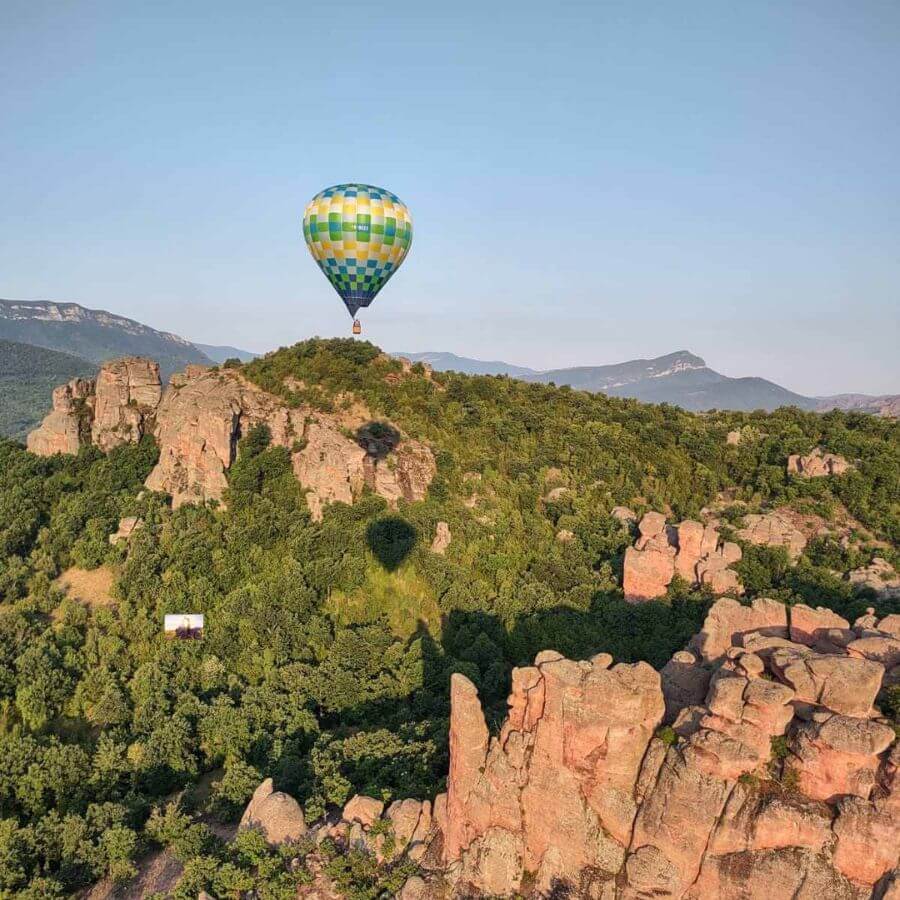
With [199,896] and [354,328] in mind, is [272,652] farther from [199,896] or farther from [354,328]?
[354,328]

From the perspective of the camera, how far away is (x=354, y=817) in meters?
22.9

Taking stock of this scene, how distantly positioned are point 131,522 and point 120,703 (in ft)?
50.9

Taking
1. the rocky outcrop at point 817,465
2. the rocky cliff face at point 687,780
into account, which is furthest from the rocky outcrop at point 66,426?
the rocky outcrop at point 817,465

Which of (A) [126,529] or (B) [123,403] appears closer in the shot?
(A) [126,529]

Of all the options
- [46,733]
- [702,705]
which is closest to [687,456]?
[702,705]

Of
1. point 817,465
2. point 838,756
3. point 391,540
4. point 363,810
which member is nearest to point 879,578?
point 817,465

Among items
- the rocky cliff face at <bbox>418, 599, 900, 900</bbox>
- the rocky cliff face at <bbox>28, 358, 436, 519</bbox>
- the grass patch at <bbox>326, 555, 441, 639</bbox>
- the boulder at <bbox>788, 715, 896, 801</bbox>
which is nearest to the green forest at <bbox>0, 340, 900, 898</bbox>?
the grass patch at <bbox>326, 555, 441, 639</bbox>

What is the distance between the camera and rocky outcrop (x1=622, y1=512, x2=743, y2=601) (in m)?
36.4

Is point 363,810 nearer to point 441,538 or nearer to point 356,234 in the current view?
point 441,538

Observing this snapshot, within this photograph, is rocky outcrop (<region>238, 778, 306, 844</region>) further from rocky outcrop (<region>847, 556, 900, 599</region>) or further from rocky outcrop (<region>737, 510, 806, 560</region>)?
rocky outcrop (<region>847, 556, 900, 599</region>)

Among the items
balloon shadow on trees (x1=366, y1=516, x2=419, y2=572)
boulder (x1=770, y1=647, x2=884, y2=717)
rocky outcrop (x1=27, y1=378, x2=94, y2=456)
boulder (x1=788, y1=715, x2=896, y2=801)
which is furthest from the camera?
rocky outcrop (x1=27, y1=378, x2=94, y2=456)

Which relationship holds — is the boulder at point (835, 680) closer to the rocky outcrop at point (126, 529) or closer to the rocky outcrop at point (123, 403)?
the rocky outcrop at point (126, 529)

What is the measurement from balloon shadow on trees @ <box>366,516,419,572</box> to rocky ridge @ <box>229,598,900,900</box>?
2180 centimetres

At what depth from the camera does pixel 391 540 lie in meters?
44.0
